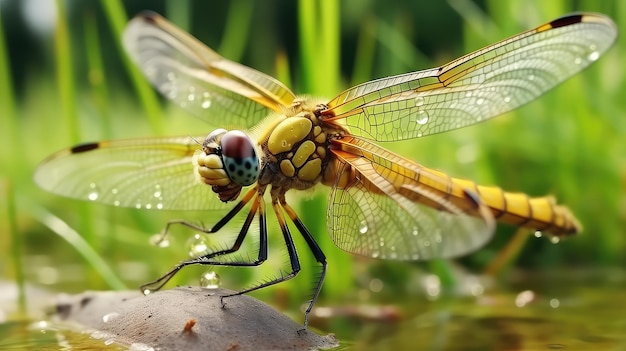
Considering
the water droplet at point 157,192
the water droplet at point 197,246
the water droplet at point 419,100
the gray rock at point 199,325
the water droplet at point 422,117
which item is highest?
the water droplet at point 419,100

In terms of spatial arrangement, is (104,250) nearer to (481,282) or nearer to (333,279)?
(333,279)

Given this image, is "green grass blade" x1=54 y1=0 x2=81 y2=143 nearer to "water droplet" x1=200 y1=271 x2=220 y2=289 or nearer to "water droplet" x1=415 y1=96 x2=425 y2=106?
"water droplet" x1=200 y1=271 x2=220 y2=289

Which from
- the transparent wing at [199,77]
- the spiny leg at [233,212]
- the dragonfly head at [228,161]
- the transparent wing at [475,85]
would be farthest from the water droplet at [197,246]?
the transparent wing at [475,85]

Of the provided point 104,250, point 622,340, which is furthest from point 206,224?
point 104,250

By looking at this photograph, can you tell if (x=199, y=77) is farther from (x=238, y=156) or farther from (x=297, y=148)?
(x=238, y=156)

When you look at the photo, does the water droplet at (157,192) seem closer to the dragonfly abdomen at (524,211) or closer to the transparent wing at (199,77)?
the transparent wing at (199,77)

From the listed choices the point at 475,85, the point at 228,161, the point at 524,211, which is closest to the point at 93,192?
the point at 228,161
